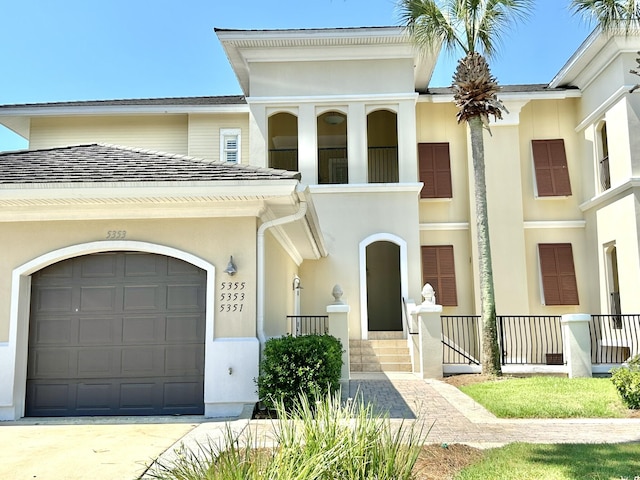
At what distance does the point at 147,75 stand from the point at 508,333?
653 inches

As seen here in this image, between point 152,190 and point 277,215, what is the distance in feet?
7.52

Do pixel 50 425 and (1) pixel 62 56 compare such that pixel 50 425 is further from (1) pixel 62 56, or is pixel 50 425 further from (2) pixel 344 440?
(1) pixel 62 56

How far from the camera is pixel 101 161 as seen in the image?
381 inches

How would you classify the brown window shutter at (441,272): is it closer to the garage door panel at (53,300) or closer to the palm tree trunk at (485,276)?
the palm tree trunk at (485,276)

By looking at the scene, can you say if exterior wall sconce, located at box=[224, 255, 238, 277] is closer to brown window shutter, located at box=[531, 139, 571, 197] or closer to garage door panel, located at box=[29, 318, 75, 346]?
garage door panel, located at box=[29, 318, 75, 346]

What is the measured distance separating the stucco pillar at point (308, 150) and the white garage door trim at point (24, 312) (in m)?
9.61

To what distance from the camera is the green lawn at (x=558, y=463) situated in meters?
5.44

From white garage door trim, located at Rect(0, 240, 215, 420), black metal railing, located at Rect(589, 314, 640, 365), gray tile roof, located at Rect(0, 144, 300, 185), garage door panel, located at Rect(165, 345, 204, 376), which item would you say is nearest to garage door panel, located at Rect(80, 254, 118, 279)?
white garage door trim, located at Rect(0, 240, 215, 420)

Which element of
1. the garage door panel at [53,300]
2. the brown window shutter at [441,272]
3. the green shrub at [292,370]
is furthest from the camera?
the brown window shutter at [441,272]

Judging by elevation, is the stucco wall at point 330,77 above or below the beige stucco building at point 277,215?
above

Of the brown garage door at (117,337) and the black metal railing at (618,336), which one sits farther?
the black metal railing at (618,336)

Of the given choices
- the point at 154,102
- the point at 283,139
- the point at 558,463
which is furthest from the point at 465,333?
the point at 154,102

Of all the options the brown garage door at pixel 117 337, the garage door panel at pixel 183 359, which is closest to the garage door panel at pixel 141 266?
the brown garage door at pixel 117 337

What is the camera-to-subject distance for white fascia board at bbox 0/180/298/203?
8.33m
